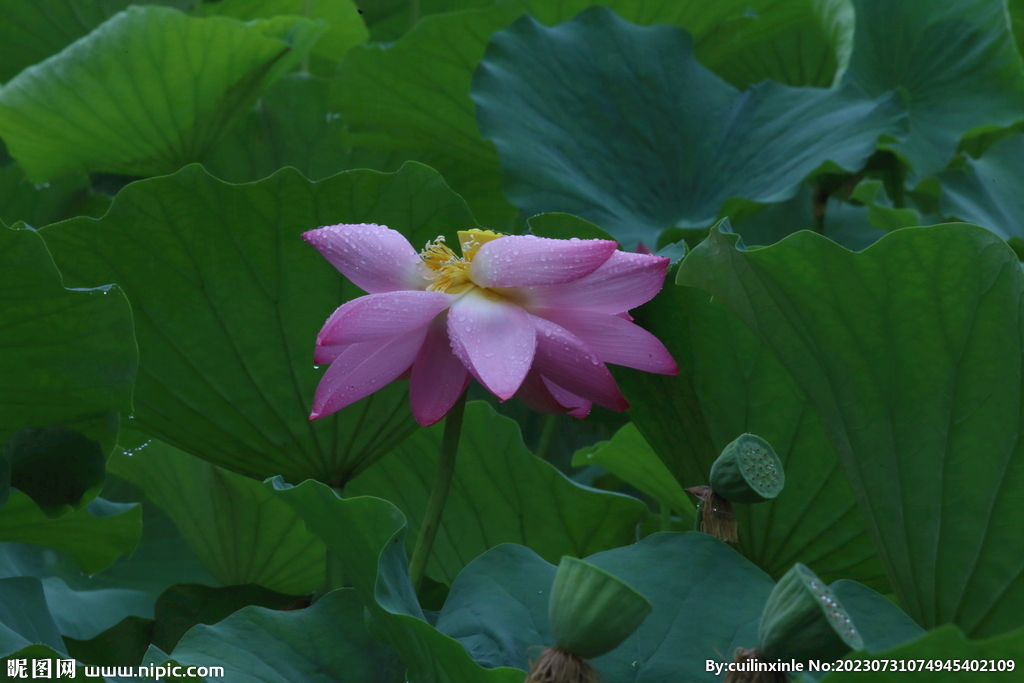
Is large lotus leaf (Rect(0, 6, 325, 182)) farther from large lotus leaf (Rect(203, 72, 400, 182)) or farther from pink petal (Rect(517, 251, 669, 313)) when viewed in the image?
pink petal (Rect(517, 251, 669, 313))

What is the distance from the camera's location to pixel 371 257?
49 cm

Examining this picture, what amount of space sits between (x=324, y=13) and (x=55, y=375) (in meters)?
0.88

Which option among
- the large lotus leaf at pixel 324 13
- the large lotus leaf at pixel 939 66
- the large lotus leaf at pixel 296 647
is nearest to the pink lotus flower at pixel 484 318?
the large lotus leaf at pixel 296 647

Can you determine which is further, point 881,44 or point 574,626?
point 881,44

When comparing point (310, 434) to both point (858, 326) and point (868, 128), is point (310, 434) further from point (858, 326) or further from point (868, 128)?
point (868, 128)

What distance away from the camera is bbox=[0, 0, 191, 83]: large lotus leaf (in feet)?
3.90

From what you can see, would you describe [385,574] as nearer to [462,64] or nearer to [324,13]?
[462,64]

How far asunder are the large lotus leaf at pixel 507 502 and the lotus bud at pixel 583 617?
11.1 inches

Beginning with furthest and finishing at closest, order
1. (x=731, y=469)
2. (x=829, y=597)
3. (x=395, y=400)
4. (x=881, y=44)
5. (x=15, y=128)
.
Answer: (x=881, y=44), (x=15, y=128), (x=395, y=400), (x=731, y=469), (x=829, y=597)

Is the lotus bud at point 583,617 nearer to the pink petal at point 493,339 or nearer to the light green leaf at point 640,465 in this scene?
the pink petal at point 493,339

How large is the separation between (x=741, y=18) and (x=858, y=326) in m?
0.69

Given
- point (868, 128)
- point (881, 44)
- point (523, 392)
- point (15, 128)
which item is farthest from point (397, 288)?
point (881, 44)

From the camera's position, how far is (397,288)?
19.7 inches

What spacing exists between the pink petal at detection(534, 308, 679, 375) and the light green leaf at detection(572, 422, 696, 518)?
0.17 metres
